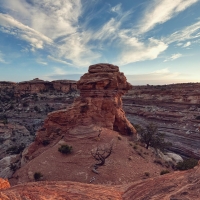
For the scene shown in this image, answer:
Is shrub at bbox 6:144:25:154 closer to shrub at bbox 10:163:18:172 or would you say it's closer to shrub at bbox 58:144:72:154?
shrub at bbox 10:163:18:172

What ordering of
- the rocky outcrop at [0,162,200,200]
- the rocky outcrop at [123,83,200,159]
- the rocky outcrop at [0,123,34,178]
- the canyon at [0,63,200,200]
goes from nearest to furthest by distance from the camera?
the rocky outcrop at [0,162,200,200]
the canyon at [0,63,200,200]
the rocky outcrop at [0,123,34,178]
the rocky outcrop at [123,83,200,159]

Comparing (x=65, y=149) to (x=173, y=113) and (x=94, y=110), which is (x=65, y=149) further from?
(x=173, y=113)

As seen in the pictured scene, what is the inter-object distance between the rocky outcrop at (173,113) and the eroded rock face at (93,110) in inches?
506

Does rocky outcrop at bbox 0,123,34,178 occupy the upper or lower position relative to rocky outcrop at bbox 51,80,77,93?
lower

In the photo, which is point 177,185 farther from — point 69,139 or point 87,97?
point 87,97

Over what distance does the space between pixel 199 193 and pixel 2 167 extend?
2176 cm

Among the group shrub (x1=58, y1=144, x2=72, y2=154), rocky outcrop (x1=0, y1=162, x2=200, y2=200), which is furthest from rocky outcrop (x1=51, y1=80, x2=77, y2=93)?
rocky outcrop (x1=0, y1=162, x2=200, y2=200)

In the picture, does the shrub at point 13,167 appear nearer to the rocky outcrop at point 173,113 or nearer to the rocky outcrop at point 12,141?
the rocky outcrop at point 12,141

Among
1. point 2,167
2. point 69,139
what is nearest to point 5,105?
point 2,167

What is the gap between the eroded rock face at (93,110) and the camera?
72.5 ft

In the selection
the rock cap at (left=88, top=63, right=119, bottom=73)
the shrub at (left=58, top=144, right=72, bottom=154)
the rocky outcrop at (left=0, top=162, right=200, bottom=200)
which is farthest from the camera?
the rock cap at (left=88, top=63, right=119, bottom=73)

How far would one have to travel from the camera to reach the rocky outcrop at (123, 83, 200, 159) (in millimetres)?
32469

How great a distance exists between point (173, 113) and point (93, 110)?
25.8 metres

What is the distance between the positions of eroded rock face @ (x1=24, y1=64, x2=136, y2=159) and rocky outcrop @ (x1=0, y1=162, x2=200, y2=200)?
514 inches
